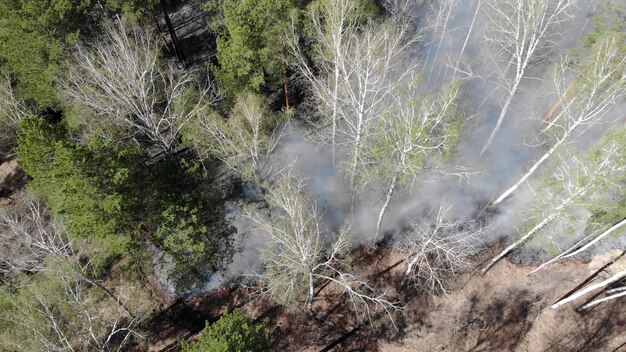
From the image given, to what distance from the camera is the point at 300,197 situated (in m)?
15.9

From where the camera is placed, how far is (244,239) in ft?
69.4

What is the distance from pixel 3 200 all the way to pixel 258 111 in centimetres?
1877

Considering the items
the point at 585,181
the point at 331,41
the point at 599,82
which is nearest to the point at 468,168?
the point at 585,181

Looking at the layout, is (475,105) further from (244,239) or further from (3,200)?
(3,200)

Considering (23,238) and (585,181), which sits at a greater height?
(23,238)

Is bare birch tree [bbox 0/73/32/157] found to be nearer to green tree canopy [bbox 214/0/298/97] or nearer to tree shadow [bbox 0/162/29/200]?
tree shadow [bbox 0/162/29/200]

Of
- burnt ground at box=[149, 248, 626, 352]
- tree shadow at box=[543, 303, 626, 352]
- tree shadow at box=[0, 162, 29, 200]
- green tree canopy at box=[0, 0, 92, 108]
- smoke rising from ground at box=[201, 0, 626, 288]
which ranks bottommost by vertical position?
tree shadow at box=[543, 303, 626, 352]

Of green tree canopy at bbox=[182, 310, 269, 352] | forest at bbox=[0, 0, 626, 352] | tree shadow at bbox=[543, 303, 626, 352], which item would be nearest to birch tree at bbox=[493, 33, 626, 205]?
forest at bbox=[0, 0, 626, 352]

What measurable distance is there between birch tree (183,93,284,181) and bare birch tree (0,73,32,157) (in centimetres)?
914

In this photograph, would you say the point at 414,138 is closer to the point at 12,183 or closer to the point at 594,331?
the point at 594,331

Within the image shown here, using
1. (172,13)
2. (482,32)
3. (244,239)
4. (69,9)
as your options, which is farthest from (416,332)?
(172,13)

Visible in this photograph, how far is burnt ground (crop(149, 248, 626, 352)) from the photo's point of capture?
59.6 feet

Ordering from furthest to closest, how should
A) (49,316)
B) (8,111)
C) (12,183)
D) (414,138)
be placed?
1. (12,183)
2. (8,111)
3. (414,138)
4. (49,316)

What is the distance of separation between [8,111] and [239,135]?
44.3 ft
